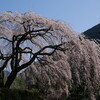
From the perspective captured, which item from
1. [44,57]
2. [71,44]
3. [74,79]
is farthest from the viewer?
[44,57]

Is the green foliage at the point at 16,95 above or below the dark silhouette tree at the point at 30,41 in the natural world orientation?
below

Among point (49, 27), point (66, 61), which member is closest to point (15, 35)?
point (49, 27)

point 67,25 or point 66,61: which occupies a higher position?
point 67,25

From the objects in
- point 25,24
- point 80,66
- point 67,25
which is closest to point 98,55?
point 80,66

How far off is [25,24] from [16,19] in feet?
1.43

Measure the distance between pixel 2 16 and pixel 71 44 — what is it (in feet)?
10.5

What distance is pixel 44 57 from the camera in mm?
13258

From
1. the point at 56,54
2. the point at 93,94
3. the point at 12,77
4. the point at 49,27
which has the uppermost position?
the point at 49,27

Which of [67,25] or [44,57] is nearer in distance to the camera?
[67,25]

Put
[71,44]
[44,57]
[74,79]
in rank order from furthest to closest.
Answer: [44,57], [74,79], [71,44]

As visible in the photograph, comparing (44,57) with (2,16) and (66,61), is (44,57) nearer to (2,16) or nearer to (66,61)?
(66,61)

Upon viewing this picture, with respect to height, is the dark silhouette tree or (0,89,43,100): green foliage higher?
the dark silhouette tree

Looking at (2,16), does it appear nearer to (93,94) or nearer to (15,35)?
(15,35)

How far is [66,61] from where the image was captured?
12266 millimetres
